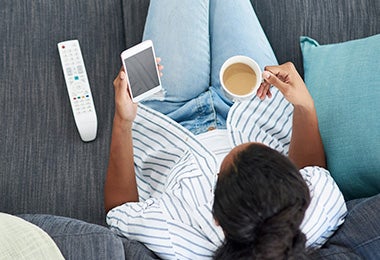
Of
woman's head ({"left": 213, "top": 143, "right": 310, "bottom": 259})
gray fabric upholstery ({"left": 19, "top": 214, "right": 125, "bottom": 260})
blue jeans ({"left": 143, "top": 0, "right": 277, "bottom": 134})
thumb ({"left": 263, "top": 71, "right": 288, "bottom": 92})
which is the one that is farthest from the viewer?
blue jeans ({"left": 143, "top": 0, "right": 277, "bottom": 134})

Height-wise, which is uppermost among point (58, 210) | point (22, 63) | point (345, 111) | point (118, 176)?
point (22, 63)

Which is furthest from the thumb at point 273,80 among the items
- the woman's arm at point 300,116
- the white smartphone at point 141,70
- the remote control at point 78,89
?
the remote control at point 78,89

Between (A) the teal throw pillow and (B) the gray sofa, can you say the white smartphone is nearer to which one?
(B) the gray sofa

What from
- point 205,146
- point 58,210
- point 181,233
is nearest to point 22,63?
point 58,210

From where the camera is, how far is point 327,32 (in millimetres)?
1374

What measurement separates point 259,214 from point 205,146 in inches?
18.1

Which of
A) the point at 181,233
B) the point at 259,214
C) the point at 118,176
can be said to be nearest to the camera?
the point at 259,214

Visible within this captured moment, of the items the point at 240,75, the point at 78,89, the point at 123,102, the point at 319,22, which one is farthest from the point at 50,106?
the point at 319,22

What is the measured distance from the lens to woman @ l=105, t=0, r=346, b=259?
0.98 m

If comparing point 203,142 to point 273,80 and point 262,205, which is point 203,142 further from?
point 262,205

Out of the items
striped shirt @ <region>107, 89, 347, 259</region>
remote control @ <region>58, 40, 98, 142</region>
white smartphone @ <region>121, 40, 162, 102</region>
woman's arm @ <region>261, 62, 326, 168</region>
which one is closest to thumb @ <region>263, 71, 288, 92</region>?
woman's arm @ <region>261, 62, 326, 168</region>

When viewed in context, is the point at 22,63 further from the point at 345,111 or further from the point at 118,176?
the point at 345,111

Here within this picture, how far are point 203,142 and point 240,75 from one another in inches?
7.5

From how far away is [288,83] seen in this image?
1.13 metres
